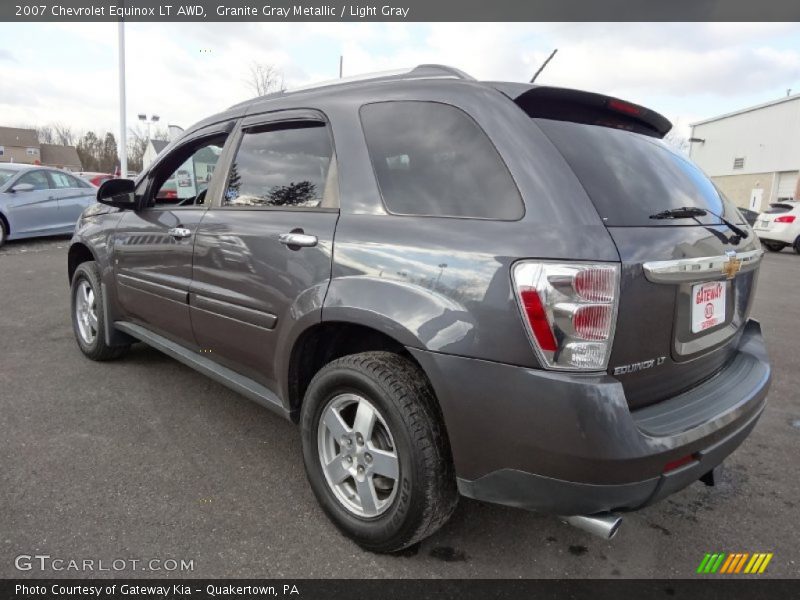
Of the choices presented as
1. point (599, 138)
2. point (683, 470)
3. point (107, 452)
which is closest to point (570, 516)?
point (683, 470)

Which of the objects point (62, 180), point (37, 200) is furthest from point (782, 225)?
point (37, 200)

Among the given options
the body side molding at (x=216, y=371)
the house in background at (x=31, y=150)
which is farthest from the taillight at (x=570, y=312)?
the house in background at (x=31, y=150)

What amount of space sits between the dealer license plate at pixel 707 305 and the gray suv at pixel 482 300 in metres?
0.01

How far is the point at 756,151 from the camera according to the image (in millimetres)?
31391

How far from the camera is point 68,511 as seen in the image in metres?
2.35

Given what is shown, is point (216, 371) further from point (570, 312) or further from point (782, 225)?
point (782, 225)

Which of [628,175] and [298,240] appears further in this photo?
[298,240]

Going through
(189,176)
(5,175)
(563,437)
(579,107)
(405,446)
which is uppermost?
(579,107)

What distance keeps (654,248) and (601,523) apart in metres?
0.90

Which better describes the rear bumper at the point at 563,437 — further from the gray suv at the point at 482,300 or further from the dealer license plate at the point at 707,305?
the dealer license plate at the point at 707,305

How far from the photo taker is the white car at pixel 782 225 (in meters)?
15.0

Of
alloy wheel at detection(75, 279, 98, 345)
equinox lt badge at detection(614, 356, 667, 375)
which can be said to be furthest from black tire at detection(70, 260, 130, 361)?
equinox lt badge at detection(614, 356, 667, 375)

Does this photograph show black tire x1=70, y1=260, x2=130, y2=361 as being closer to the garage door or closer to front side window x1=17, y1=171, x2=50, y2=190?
front side window x1=17, y1=171, x2=50, y2=190

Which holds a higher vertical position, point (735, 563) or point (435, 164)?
point (435, 164)
